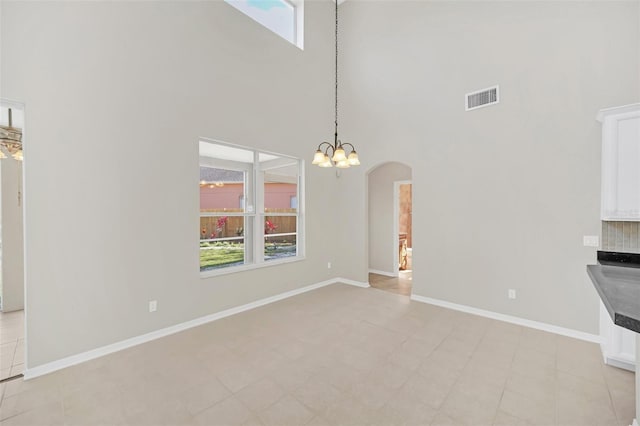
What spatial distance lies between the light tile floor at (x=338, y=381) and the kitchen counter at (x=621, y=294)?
0.96 metres

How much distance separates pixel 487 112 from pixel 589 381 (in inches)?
126

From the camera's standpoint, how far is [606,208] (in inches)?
104

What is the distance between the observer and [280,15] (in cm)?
496

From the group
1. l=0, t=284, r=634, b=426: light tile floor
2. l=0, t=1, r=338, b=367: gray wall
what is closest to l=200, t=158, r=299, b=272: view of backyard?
l=0, t=1, r=338, b=367: gray wall

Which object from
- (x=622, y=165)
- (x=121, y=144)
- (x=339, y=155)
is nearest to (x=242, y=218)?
(x=121, y=144)

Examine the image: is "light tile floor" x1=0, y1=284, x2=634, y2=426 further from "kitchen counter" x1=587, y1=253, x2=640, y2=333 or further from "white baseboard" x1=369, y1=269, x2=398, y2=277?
"white baseboard" x1=369, y1=269, x2=398, y2=277

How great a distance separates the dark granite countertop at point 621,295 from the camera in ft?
3.47

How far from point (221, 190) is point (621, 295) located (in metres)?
4.08

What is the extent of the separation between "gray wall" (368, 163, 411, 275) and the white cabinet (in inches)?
149

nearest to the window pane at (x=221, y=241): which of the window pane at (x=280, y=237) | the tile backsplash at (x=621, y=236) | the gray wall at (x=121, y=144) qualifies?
the gray wall at (x=121, y=144)

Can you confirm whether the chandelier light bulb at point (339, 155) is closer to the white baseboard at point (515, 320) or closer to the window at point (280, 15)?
the white baseboard at point (515, 320)

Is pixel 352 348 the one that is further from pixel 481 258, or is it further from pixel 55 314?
pixel 55 314

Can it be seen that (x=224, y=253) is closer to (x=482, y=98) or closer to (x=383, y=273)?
(x=383, y=273)

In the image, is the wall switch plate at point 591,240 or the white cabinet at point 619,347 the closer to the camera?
the white cabinet at point 619,347
